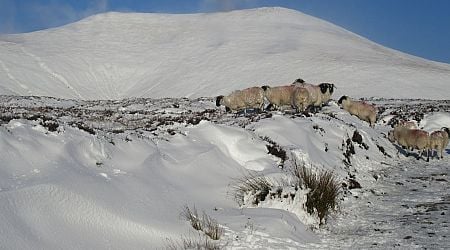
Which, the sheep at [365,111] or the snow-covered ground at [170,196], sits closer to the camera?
the snow-covered ground at [170,196]

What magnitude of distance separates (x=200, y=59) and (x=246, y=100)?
229 feet

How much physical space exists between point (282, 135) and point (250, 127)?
112cm

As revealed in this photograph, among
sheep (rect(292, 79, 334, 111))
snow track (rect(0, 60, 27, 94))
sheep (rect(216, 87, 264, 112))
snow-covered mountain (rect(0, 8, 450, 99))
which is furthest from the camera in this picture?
snow track (rect(0, 60, 27, 94))

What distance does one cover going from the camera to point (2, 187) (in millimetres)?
6730

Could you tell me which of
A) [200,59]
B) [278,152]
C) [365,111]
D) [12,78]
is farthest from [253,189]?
[200,59]

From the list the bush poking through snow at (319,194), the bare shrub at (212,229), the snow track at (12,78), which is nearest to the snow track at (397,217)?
the bush poking through snow at (319,194)

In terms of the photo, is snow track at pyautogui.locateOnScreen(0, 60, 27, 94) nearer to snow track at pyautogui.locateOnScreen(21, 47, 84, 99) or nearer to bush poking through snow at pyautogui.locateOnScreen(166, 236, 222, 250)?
snow track at pyautogui.locateOnScreen(21, 47, 84, 99)

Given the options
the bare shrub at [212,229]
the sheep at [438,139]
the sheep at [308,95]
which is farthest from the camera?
the sheep at [308,95]

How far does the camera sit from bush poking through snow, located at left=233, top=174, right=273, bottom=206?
906 centimetres

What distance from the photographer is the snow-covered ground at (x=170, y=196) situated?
21.5 ft

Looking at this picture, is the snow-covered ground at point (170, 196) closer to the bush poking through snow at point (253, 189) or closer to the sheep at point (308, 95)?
the bush poking through snow at point (253, 189)

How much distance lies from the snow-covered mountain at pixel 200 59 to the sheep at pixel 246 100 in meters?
38.9

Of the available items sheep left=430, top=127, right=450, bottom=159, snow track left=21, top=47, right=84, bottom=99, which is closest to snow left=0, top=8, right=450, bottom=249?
sheep left=430, top=127, right=450, bottom=159

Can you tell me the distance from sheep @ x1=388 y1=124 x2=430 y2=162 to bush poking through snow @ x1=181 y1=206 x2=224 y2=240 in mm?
13438
